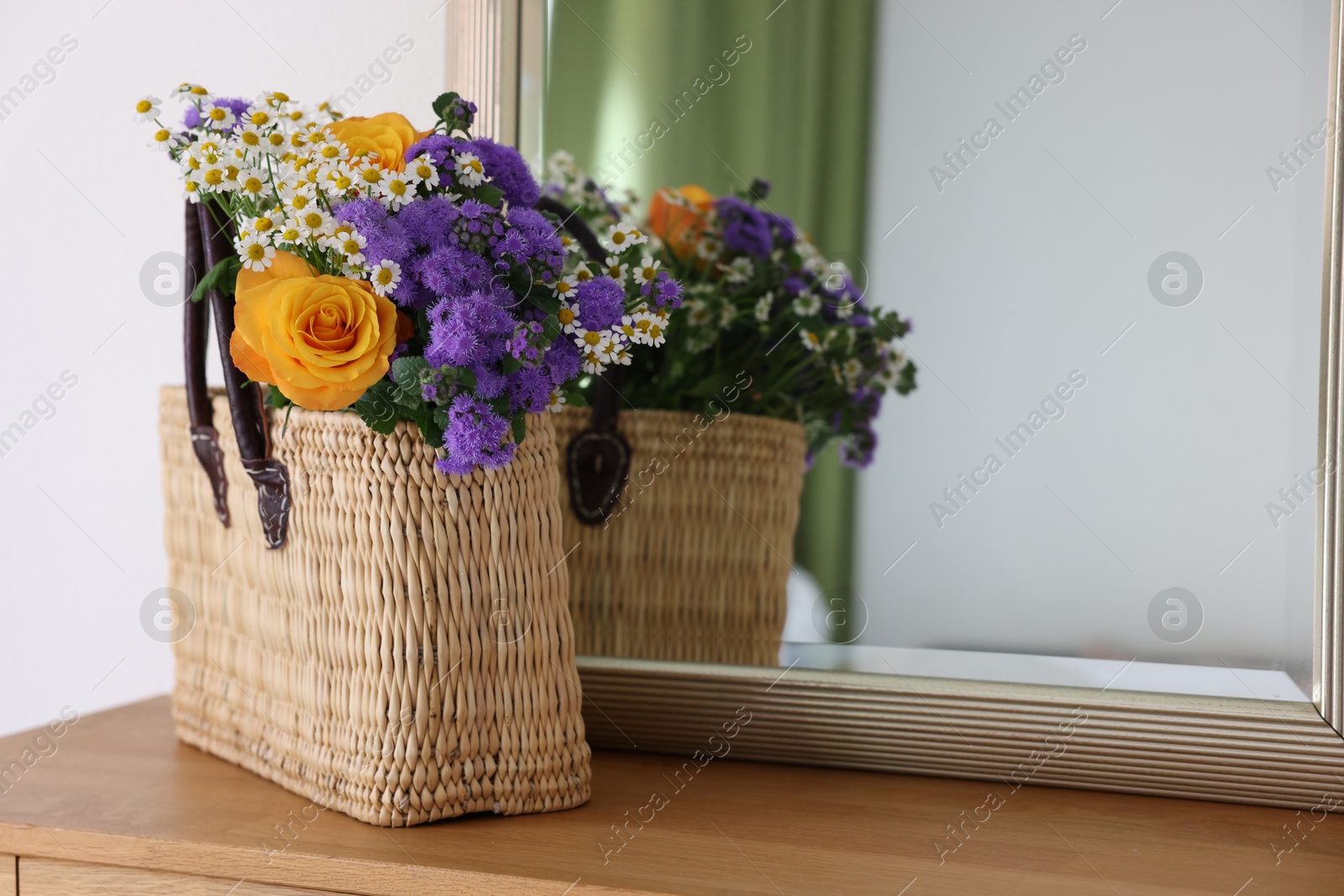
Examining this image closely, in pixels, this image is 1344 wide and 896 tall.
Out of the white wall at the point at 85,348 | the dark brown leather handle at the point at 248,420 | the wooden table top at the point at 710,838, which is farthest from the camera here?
the white wall at the point at 85,348

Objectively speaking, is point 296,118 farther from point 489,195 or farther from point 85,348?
point 85,348

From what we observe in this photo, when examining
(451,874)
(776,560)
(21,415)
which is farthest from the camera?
(21,415)

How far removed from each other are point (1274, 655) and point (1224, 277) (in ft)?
0.85

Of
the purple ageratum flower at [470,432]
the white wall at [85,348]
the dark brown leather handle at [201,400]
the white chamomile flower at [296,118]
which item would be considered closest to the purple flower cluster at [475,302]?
the purple ageratum flower at [470,432]

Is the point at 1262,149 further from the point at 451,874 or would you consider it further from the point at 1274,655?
the point at 451,874

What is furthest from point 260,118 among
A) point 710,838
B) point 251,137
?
point 710,838

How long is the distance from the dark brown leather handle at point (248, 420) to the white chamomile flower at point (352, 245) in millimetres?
134

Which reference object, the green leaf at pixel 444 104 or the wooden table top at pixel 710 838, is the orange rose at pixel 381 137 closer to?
the green leaf at pixel 444 104

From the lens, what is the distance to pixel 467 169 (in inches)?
23.4

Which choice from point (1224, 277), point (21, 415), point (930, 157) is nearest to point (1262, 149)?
point (1224, 277)

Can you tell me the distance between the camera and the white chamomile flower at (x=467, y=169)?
1.95 ft

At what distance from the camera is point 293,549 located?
0.64m

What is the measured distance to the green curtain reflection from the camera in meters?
0.75

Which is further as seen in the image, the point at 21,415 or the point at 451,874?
the point at 21,415
